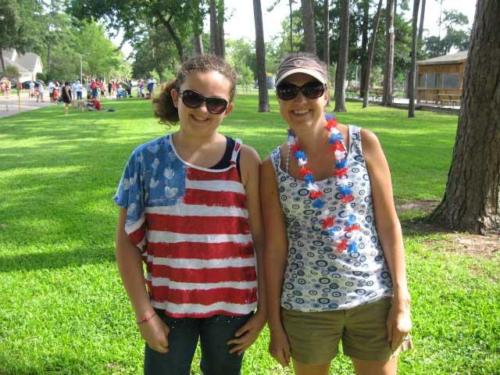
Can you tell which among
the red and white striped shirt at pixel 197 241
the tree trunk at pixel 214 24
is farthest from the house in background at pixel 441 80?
the red and white striped shirt at pixel 197 241

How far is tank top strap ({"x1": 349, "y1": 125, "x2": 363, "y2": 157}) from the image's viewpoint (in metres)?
2.00

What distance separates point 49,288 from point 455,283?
3504mm

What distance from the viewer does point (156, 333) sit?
6.31ft

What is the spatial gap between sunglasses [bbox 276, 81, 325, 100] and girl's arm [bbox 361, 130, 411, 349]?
0.25 m

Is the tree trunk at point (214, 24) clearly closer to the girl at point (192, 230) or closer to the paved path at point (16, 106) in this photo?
the paved path at point (16, 106)

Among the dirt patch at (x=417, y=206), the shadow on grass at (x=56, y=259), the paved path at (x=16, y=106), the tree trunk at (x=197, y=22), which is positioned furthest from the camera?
the tree trunk at (x=197, y=22)

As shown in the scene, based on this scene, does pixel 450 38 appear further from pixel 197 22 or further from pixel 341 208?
pixel 341 208

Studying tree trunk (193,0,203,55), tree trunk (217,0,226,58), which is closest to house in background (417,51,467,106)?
tree trunk (217,0,226,58)

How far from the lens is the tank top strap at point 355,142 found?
2.00m

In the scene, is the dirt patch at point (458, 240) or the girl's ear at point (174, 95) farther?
the dirt patch at point (458, 240)

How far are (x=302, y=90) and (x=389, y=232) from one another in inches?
25.7

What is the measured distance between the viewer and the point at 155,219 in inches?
76.6

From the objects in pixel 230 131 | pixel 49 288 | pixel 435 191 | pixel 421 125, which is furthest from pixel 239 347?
pixel 421 125

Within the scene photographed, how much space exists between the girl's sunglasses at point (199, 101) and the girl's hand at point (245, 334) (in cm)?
83
